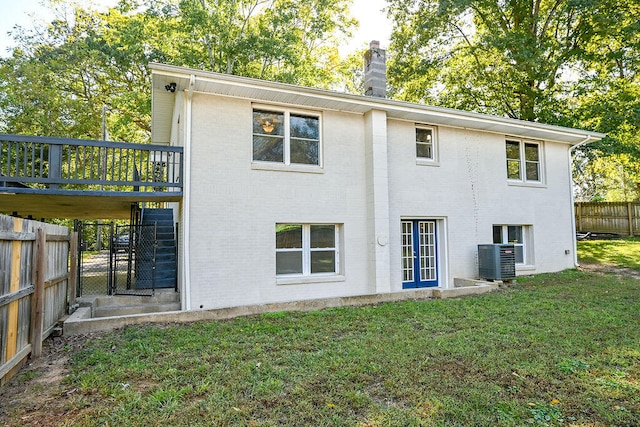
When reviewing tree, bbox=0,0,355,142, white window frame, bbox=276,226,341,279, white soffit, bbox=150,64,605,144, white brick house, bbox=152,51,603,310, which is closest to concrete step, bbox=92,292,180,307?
white brick house, bbox=152,51,603,310

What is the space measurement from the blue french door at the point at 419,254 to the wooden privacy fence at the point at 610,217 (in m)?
15.8

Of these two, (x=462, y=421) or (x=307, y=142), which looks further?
(x=307, y=142)

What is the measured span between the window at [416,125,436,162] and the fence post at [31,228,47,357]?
875 centimetres

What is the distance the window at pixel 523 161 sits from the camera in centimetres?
1171

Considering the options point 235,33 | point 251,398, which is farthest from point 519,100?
point 251,398

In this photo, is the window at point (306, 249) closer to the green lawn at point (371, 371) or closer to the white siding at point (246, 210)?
the white siding at point (246, 210)

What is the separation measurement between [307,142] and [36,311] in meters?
6.20

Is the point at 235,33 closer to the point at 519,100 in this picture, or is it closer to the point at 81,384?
the point at 519,100

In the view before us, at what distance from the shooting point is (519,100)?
60.2ft

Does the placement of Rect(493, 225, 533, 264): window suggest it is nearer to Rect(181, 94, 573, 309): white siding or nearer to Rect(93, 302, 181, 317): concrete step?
Rect(181, 94, 573, 309): white siding

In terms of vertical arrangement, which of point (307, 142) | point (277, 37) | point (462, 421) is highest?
point (277, 37)

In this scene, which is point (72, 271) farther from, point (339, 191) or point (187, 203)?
point (339, 191)

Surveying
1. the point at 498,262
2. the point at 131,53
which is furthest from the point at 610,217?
the point at 131,53

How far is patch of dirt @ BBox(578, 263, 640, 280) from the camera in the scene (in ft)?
36.5
